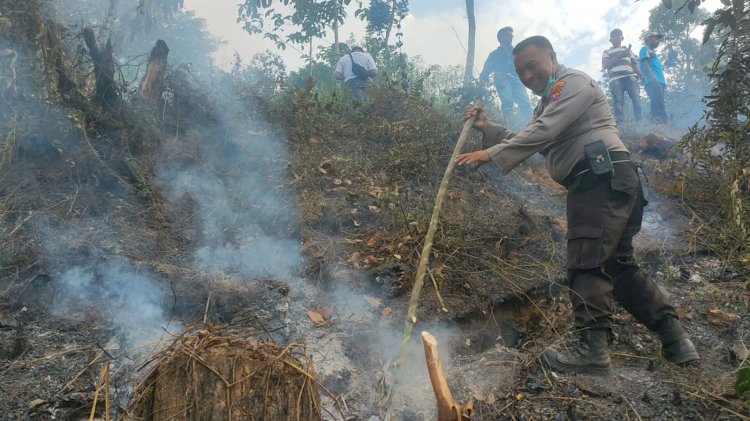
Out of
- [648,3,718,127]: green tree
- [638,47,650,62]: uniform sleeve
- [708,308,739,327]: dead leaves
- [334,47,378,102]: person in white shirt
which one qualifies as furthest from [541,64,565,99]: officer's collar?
[648,3,718,127]: green tree

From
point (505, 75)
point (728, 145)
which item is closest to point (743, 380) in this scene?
point (728, 145)

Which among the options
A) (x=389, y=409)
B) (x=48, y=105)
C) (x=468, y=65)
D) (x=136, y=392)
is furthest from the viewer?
(x=468, y=65)

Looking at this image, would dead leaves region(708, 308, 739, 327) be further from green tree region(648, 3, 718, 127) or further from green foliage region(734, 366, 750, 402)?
green tree region(648, 3, 718, 127)

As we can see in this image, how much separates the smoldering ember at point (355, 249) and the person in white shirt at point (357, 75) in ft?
0.13

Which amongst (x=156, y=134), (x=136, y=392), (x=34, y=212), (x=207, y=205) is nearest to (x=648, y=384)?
(x=136, y=392)

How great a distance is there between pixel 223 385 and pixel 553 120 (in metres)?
2.23

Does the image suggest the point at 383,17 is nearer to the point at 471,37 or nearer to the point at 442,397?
the point at 471,37

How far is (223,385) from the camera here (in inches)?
67.7

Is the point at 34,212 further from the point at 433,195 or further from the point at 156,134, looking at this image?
the point at 433,195

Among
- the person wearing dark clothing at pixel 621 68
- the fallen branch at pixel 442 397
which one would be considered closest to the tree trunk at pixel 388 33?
the person wearing dark clothing at pixel 621 68

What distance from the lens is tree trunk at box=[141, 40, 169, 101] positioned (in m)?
5.83

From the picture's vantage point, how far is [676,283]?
13.0 feet

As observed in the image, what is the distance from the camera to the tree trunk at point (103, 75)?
4.94 metres

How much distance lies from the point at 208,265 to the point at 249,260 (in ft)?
1.10
